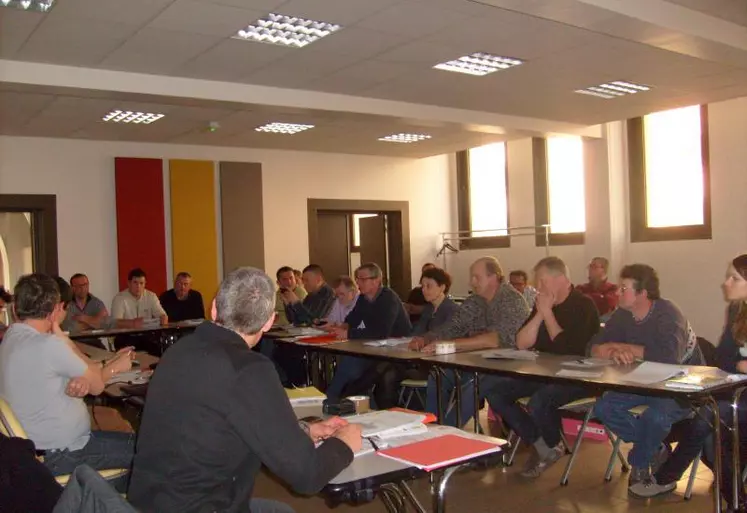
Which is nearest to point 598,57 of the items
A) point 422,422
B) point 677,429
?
point 677,429

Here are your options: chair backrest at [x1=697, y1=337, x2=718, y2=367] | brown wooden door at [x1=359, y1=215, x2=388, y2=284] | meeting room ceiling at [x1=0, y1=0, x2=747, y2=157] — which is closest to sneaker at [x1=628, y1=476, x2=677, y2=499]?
chair backrest at [x1=697, y1=337, x2=718, y2=367]

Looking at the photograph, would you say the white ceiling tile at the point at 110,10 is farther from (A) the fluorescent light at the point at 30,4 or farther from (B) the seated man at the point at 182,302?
(B) the seated man at the point at 182,302

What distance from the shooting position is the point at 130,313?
8.03 meters

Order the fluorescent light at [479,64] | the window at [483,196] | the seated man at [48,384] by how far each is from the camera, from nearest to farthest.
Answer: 1. the seated man at [48,384]
2. the fluorescent light at [479,64]
3. the window at [483,196]

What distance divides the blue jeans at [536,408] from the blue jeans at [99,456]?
2.18m

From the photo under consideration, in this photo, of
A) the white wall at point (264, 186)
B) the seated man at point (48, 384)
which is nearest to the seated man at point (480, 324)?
the seated man at point (48, 384)

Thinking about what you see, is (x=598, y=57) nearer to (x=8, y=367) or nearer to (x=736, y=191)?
(x=736, y=191)

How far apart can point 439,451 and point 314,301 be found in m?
5.25

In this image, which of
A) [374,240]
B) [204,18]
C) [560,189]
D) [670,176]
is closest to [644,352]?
[204,18]

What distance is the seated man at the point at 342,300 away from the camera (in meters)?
6.89

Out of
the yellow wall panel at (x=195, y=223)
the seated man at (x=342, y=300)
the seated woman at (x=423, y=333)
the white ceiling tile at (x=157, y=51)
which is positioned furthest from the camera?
the yellow wall panel at (x=195, y=223)

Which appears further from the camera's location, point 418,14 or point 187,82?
point 187,82

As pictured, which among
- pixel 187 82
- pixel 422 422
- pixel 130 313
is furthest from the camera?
pixel 130 313

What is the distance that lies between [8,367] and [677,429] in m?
3.25
